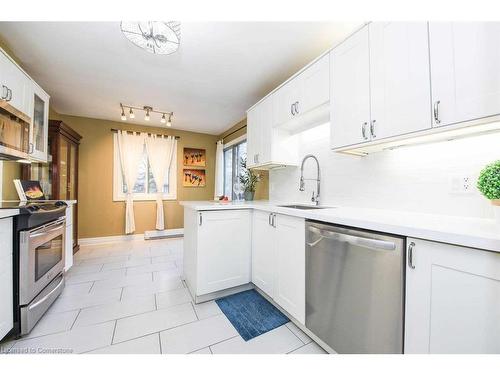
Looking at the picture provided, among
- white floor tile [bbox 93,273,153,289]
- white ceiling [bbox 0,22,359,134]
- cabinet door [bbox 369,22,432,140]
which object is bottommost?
white floor tile [bbox 93,273,153,289]

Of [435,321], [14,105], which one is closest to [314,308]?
[435,321]

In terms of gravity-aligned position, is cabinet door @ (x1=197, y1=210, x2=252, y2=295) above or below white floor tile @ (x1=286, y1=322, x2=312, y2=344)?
above

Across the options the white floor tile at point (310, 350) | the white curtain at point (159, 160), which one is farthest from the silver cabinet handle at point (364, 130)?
the white curtain at point (159, 160)

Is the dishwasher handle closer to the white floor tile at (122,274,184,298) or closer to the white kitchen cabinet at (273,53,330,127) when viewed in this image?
the white kitchen cabinet at (273,53,330,127)

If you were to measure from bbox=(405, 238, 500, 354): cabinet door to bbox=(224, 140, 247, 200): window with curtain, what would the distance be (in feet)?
11.9

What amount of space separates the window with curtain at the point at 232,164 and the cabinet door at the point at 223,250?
2.23 metres

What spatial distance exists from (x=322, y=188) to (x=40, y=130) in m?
3.24

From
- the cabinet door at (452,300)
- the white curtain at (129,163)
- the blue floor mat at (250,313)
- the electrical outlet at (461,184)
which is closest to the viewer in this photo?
the cabinet door at (452,300)

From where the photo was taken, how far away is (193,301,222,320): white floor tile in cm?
185

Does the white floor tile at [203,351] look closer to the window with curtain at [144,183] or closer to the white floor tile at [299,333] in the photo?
the white floor tile at [299,333]

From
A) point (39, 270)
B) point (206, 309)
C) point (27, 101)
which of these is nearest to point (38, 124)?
point (27, 101)

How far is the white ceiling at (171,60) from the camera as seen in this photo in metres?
1.81

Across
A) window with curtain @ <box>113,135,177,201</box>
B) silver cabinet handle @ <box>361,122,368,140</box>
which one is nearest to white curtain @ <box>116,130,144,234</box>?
window with curtain @ <box>113,135,177,201</box>

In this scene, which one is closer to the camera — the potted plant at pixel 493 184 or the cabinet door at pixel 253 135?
the potted plant at pixel 493 184
